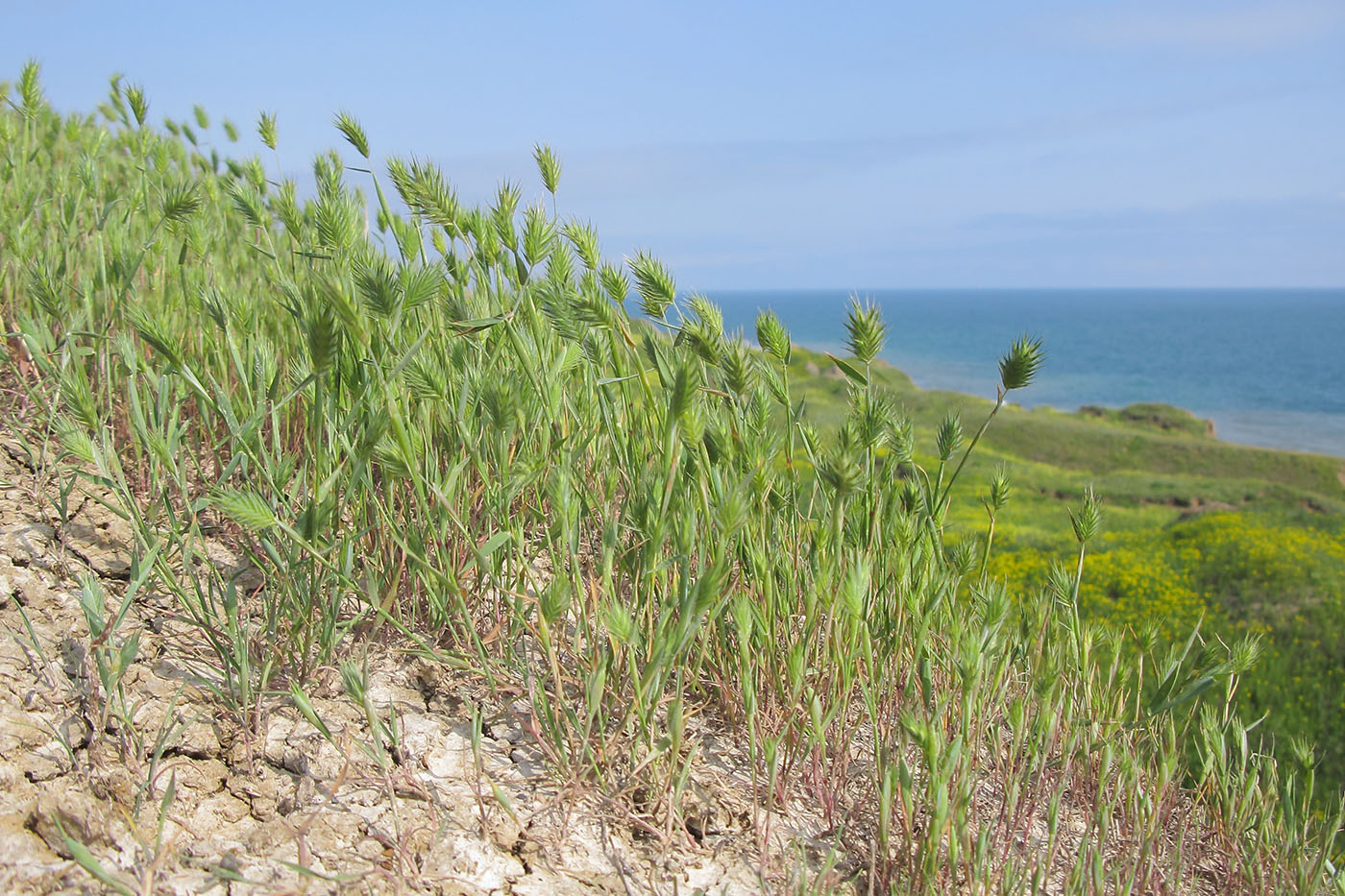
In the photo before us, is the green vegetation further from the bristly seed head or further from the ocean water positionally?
the ocean water

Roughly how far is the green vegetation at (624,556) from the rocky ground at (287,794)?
56mm

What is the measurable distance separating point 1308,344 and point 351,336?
115959 millimetres

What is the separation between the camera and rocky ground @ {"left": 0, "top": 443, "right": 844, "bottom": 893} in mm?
1193

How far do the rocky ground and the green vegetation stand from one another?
6 cm

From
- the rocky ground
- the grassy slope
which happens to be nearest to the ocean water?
the rocky ground

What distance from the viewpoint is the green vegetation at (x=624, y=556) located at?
136 cm

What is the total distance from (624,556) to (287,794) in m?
0.69

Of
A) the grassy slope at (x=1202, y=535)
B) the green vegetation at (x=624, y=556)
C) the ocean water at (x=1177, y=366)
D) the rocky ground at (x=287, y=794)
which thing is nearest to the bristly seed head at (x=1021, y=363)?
the green vegetation at (x=624, y=556)

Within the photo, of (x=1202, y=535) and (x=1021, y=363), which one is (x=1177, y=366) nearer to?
(x=1202, y=535)

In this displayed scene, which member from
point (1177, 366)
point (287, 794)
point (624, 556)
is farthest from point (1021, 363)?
point (1177, 366)

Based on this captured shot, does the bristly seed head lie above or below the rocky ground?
above

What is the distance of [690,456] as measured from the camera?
1620mm

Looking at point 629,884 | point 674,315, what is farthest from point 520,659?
point 674,315

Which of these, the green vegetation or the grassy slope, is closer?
the green vegetation
